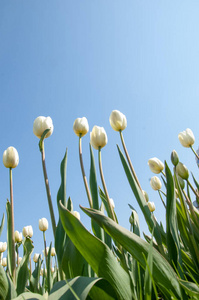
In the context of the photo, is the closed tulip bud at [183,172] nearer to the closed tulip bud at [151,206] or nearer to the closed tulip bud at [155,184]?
the closed tulip bud at [155,184]

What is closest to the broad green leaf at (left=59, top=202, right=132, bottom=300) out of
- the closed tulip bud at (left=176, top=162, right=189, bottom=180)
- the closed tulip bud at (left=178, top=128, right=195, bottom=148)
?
the closed tulip bud at (left=176, top=162, right=189, bottom=180)

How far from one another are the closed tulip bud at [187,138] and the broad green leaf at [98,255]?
1.85 metres

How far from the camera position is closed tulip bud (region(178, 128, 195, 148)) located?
2338 millimetres

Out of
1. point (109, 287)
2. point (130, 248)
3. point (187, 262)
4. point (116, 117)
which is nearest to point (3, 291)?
point (109, 287)

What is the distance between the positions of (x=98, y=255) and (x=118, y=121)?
1.06 meters

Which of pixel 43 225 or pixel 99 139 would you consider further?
pixel 43 225

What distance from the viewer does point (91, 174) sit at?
1229mm

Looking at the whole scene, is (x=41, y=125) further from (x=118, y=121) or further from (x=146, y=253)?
(x=146, y=253)

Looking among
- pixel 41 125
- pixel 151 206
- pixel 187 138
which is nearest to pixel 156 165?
pixel 187 138

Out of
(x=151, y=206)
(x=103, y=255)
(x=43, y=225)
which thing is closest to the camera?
(x=103, y=255)

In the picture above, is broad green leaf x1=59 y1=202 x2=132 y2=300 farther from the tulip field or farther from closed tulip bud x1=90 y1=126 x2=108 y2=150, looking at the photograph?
closed tulip bud x1=90 y1=126 x2=108 y2=150

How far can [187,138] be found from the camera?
7.69ft

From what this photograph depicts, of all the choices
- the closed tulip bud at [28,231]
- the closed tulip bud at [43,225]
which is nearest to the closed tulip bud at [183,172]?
the closed tulip bud at [43,225]

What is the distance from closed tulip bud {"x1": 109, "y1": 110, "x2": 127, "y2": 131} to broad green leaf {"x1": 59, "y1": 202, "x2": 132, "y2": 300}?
0.99 meters
